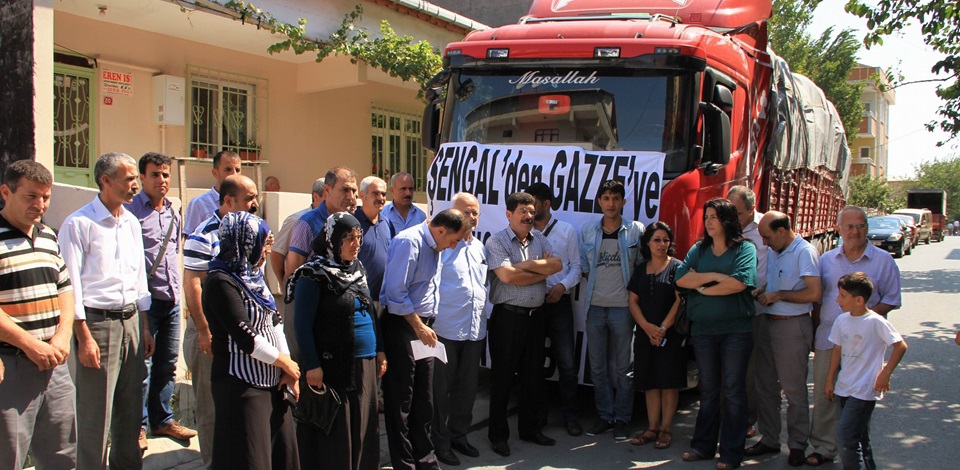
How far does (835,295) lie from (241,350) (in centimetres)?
406

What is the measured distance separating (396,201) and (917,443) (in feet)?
14.7

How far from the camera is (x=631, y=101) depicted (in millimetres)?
6238

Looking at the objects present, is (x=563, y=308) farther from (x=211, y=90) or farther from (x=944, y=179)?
(x=944, y=179)

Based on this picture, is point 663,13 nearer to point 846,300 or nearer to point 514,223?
point 514,223

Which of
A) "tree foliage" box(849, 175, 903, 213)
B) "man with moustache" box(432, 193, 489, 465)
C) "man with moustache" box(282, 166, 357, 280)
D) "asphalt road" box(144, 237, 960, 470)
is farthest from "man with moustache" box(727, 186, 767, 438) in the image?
"tree foliage" box(849, 175, 903, 213)

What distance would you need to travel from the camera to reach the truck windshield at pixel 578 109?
611cm

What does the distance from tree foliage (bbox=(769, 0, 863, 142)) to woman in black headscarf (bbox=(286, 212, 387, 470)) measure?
24.4 metres

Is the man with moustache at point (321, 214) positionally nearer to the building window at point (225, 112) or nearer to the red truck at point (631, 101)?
the red truck at point (631, 101)

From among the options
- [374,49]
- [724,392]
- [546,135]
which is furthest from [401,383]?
[374,49]

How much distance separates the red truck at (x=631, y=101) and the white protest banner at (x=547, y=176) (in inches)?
0.7

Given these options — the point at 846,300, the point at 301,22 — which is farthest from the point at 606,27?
the point at 301,22

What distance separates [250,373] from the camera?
364cm

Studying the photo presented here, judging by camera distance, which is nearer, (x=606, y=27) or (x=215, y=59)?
(x=606, y=27)

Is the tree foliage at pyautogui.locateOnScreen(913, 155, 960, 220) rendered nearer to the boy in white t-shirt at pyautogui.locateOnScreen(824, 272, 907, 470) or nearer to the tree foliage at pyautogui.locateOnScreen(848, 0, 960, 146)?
the tree foliage at pyautogui.locateOnScreen(848, 0, 960, 146)
